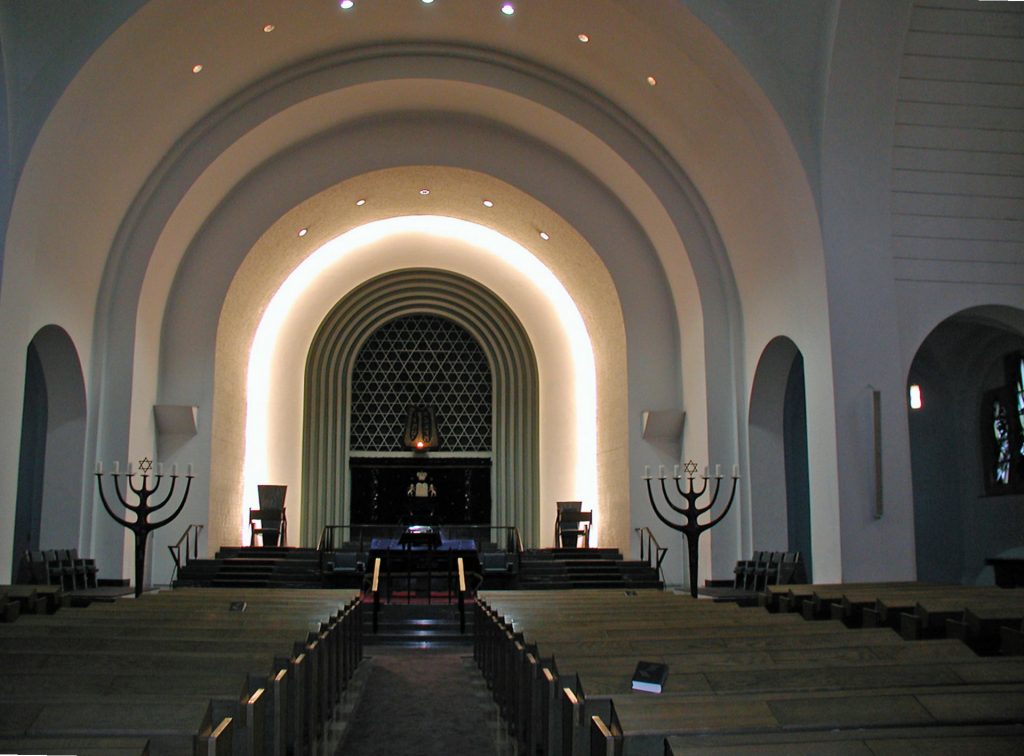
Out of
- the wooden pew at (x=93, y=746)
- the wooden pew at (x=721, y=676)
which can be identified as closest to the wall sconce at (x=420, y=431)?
the wooden pew at (x=721, y=676)

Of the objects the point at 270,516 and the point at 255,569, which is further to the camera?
the point at 270,516

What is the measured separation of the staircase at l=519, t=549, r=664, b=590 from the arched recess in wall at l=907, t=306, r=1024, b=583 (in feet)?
12.5

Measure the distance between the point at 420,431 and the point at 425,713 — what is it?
1275 centimetres

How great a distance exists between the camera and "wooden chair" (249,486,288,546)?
15.7 metres

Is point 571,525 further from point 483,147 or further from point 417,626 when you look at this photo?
point 483,147

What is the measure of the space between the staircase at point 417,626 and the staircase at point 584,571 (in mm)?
1632

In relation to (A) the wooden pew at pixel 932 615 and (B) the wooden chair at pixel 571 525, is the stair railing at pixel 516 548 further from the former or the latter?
(A) the wooden pew at pixel 932 615

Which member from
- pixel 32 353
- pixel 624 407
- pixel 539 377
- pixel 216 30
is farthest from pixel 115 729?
pixel 539 377

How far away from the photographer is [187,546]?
41.5 feet

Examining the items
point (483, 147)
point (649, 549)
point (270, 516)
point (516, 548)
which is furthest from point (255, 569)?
point (483, 147)

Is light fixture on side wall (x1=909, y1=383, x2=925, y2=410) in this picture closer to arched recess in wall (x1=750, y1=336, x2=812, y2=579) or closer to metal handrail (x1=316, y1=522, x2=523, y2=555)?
arched recess in wall (x1=750, y1=336, x2=812, y2=579)

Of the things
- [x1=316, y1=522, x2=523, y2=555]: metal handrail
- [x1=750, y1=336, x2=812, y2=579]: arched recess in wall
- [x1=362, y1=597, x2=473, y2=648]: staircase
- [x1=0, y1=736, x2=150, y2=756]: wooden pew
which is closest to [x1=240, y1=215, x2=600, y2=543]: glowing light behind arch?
[x1=316, y1=522, x2=523, y2=555]: metal handrail

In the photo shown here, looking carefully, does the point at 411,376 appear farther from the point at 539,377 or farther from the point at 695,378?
the point at 695,378

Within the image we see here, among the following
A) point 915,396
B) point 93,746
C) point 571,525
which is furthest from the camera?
point 571,525
